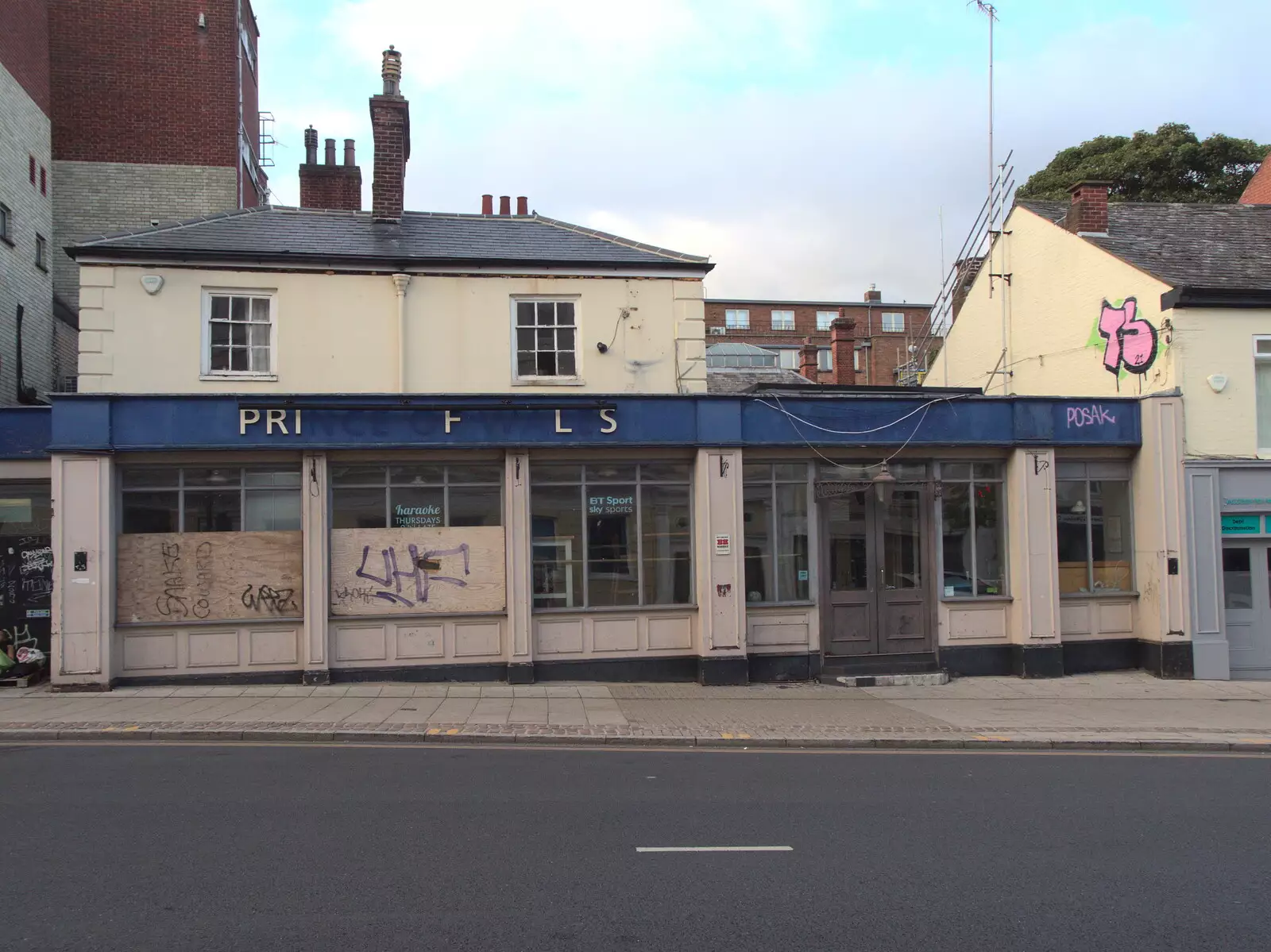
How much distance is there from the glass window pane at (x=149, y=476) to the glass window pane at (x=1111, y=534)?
47.2 ft

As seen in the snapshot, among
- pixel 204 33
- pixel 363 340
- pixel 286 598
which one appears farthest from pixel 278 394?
pixel 204 33

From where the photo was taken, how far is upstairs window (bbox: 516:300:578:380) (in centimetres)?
1504

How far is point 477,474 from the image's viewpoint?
14.7 metres

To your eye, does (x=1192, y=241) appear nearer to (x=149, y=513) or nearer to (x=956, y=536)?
(x=956, y=536)

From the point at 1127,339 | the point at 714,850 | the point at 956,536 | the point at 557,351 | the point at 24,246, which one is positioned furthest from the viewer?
the point at 24,246

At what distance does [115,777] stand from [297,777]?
1.62 meters

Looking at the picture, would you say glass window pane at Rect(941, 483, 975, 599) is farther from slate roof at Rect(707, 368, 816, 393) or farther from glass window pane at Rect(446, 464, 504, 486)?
glass window pane at Rect(446, 464, 504, 486)

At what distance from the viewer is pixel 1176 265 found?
54.4 feet

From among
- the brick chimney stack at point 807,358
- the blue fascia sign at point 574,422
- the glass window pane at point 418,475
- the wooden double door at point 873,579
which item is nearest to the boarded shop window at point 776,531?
the wooden double door at point 873,579

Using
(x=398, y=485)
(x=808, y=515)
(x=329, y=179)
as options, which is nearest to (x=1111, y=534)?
(x=808, y=515)

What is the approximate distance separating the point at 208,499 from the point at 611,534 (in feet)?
19.4

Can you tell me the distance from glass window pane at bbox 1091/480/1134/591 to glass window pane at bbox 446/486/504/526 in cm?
976

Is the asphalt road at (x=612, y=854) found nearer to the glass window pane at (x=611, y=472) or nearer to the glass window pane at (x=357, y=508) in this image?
the glass window pane at (x=357, y=508)

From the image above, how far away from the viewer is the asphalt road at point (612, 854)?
5.43 metres
